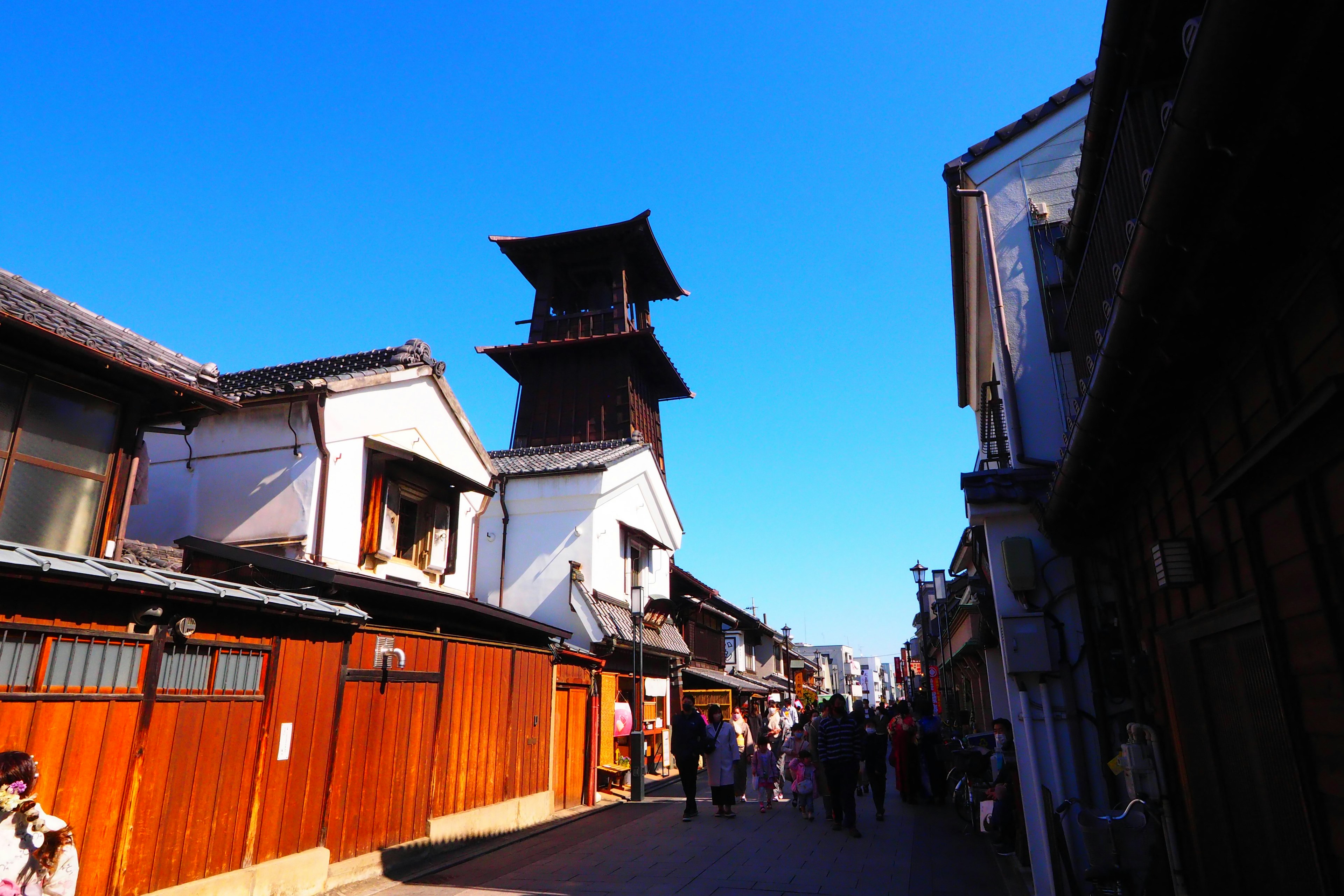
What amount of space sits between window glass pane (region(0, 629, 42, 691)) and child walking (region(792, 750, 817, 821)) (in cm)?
1084

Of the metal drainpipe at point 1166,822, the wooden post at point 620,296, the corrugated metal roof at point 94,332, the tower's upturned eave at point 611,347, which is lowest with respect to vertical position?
the metal drainpipe at point 1166,822

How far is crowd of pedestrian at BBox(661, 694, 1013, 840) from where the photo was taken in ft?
36.4

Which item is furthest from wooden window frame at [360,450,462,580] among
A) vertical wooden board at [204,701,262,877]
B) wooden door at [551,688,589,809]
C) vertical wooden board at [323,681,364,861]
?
vertical wooden board at [204,701,262,877]

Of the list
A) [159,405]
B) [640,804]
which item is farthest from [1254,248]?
[640,804]

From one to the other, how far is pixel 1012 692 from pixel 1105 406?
14.6ft

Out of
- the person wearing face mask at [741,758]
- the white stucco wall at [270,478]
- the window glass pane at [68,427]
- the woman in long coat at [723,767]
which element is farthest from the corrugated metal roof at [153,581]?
the person wearing face mask at [741,758]

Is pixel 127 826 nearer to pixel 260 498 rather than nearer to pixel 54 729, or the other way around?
pixel 54 729

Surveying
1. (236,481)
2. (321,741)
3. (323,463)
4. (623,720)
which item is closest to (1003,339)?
(321,741)

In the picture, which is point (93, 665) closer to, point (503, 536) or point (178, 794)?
point (178, 794)

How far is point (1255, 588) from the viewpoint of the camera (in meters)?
3.89

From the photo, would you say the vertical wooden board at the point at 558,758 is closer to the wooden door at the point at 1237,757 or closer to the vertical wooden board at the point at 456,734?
the vertical wooden board at the point at 456,734

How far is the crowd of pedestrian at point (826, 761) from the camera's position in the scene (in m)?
11.1

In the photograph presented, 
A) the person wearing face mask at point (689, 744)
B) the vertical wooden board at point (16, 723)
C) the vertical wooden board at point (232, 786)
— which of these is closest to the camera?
the vertical wooden board at point (16, 723)

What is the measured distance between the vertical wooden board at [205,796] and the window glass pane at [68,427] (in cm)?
327
